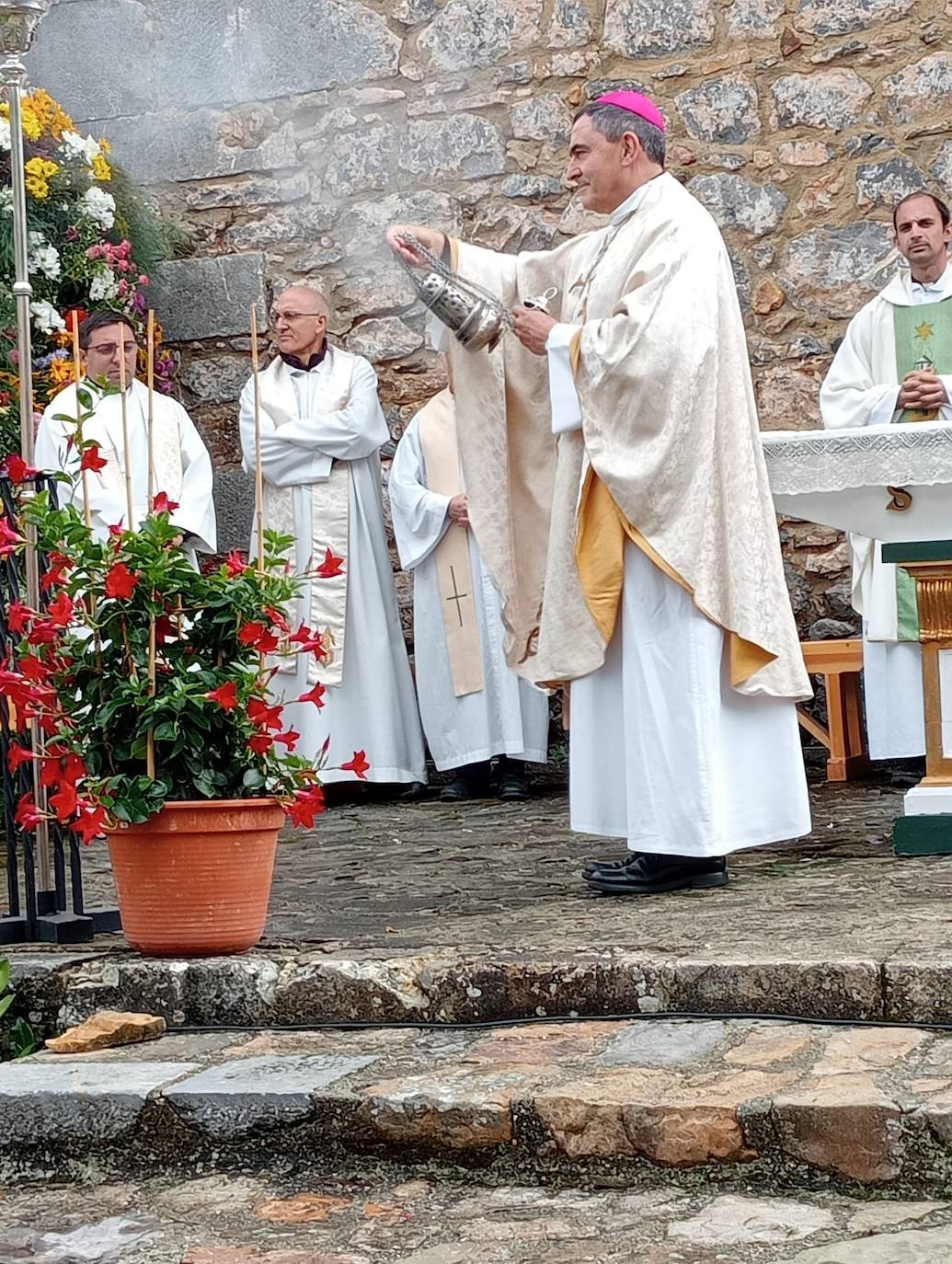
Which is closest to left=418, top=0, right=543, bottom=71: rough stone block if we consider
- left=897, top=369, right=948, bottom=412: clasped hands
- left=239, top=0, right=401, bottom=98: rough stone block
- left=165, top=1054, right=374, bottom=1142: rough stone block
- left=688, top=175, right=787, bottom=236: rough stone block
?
left=239, top=0, right=401, bottom=98: rough stone block

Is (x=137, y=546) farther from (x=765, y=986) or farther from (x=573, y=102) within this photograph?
(x=573, y=102)

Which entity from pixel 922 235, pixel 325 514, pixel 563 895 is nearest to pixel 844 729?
pixel 922 235

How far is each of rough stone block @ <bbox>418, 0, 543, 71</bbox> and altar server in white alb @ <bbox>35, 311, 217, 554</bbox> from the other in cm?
199

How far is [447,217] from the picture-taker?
26.8 ft

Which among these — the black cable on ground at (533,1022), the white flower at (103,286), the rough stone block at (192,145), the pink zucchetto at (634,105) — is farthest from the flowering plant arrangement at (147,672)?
the rough stone block at (192,145)

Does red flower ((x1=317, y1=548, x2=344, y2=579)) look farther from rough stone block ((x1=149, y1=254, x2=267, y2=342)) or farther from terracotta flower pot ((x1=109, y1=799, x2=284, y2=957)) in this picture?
rough stone block ((x1=149, y1=254, x2=267, y2=342))

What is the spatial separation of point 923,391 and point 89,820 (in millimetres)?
3886

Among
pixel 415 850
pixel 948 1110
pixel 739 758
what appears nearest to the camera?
pixel 948 1110

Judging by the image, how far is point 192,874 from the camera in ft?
11.6

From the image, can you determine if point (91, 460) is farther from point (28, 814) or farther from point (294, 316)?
point (294, 316)

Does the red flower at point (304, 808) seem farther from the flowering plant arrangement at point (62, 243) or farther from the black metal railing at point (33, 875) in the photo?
the flowering plant arrangement at point (62, 243)

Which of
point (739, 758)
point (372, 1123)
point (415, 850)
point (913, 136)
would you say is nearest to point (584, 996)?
point (372, 1123)

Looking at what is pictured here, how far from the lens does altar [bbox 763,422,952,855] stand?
461 centimetres

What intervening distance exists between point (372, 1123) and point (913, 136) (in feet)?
19.0
